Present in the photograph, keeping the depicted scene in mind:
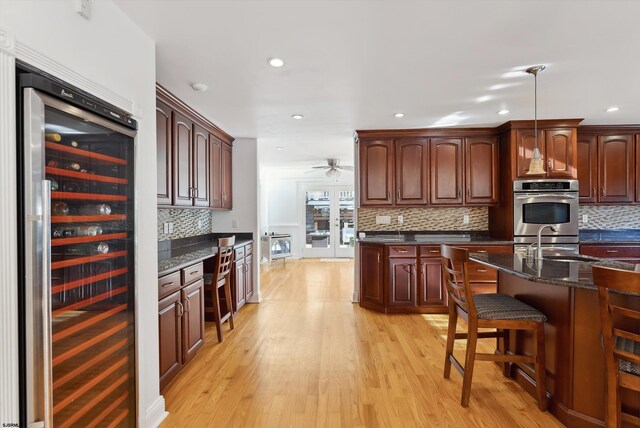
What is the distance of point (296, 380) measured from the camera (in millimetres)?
2453

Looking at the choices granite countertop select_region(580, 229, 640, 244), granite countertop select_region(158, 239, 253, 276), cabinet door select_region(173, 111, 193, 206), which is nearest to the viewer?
granite countertop select_region(158, 239, 253, 276)

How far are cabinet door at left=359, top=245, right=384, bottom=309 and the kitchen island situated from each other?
2.00 m

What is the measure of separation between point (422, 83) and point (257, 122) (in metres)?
1.95

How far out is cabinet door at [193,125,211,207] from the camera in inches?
133

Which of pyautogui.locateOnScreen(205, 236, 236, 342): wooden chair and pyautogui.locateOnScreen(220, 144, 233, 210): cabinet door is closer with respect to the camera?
pyautogui.locateOnScreen(205, 236, 236, 342): wooden chair

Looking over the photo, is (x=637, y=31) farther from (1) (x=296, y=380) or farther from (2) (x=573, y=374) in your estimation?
(1) (x=296, y=380)

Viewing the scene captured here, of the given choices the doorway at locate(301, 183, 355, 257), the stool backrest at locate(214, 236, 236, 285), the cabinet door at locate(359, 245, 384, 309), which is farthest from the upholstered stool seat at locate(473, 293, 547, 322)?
the doorway at locate(301, 183, 355, 257)

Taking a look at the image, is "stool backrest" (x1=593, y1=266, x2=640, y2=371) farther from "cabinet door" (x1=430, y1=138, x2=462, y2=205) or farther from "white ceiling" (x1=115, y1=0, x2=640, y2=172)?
"cabinet door" (x1=430, y1=138, x2=462, y2=205)

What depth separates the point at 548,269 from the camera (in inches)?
79.6

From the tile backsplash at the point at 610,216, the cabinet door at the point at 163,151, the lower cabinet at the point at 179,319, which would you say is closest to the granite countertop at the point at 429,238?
the tile backsplash at the point at 610,216

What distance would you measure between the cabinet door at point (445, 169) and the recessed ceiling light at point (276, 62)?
2.70 meters

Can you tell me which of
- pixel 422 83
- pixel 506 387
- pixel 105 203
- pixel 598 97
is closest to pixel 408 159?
pixel 422 83

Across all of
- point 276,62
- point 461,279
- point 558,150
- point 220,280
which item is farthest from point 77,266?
point 558,150

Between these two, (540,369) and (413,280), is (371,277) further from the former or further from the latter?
(540,369)
